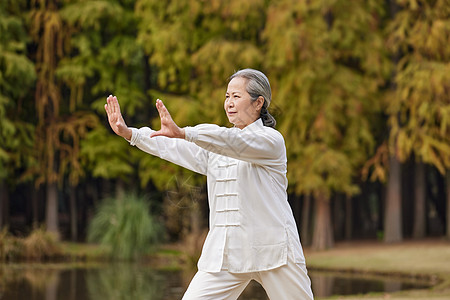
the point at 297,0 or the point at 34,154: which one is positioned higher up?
the point at 297,0

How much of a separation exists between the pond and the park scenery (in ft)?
0.80

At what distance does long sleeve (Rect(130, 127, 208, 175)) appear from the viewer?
14.7 feet

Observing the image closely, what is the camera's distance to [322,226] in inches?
850

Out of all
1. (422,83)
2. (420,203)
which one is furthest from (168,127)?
(420,203)

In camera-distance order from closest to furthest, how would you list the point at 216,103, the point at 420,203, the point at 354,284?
the point at 354,284, the point at 216,103, the point at 420,203

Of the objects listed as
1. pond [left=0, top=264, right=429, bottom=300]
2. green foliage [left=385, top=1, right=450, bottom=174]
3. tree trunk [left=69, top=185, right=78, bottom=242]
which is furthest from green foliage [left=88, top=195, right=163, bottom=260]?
green foliage [left=385, top=1, right=450, bottom=174]

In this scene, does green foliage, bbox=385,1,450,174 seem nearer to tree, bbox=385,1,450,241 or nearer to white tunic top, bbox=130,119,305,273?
tree, bbox=385,1,450,241

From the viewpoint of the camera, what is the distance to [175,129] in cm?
387

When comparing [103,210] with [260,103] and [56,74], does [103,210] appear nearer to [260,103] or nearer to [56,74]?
[56,74]

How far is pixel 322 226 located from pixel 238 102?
1739 cm

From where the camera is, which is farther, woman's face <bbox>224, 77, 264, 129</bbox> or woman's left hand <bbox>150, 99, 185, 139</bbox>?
woman's face <bbox>224, 77, 264, 129</bbox>

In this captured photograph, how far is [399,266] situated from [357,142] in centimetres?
477

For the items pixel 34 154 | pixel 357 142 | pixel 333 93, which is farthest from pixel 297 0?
pixel 34 154

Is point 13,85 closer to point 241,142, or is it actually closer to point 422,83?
point 422,83
